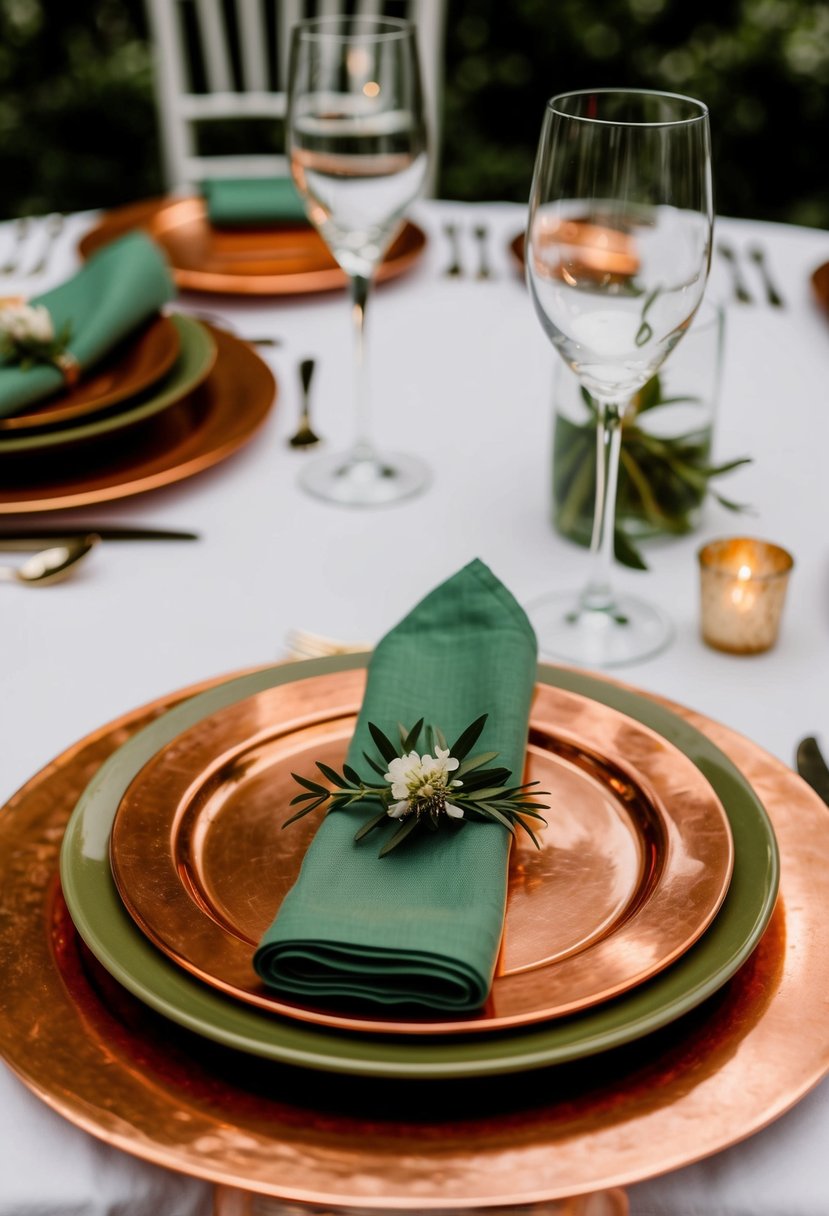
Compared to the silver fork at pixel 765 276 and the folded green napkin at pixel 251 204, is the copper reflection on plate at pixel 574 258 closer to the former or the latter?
the silver fork at pixel 765 276

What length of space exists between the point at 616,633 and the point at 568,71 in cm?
361

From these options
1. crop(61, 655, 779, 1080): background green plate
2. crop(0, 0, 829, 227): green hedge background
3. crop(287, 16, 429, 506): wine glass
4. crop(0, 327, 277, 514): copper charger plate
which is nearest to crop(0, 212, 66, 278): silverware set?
crop(0, 327, 277, 514): copper charger plate

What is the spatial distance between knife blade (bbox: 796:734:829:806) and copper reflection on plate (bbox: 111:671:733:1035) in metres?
0.09

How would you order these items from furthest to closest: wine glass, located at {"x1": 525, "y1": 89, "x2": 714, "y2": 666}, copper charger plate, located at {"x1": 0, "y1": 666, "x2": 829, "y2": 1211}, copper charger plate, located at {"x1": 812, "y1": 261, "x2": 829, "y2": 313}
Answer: copper charger plate, located at {"x1": 812, "y1": 261, "x2": 829, "y2": 313}, wine glass, located at {"x1": 525, "y1": 89, "x2": 714, "y2": 666}, copper charger plate, located at {"x1": 0, "y1": 666, "x2": 829, "y2": 1211}

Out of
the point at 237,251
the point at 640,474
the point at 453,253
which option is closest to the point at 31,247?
the point at 237,251

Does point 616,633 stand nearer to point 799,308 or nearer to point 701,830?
point 701,830

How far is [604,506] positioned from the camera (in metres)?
0.84

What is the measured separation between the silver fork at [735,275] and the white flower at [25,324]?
790 millimetres

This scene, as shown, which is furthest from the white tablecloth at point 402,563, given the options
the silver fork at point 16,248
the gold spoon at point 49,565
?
the silver fork at point 16,248

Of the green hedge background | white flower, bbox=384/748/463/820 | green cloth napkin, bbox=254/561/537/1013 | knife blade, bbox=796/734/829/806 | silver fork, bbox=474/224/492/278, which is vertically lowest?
the green hedge background

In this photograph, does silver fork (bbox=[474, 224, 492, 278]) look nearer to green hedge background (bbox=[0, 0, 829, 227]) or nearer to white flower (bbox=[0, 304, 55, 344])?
white flower (bbox=[0, 304, 55, 344])

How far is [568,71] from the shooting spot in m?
4.01

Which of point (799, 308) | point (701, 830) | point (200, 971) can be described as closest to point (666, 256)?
point (701, 830)

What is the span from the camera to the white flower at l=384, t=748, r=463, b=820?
0.58 m
